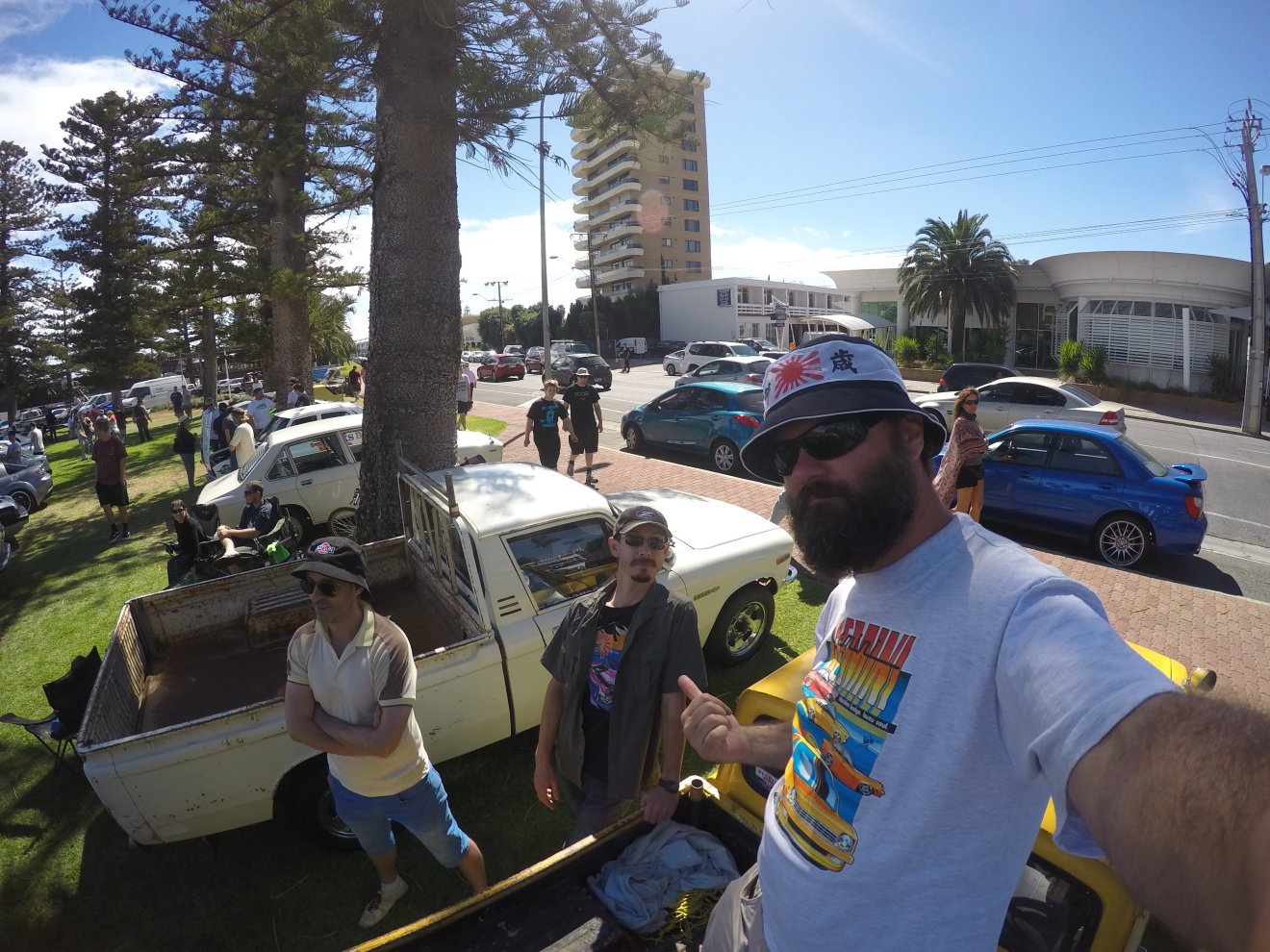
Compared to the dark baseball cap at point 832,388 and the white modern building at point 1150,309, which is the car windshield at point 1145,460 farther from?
the white modern building at point 1150,309

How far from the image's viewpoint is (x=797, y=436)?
1415mm

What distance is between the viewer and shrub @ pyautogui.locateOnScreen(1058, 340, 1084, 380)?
2491 cm

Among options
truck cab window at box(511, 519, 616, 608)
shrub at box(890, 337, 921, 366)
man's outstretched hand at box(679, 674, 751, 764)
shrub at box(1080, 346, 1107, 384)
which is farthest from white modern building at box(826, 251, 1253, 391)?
man's outstretched hand at box(679, 674, 751, 764)

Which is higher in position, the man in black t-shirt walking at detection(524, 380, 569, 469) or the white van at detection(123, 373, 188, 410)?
the white van at detection(123, 373, 188, 410)

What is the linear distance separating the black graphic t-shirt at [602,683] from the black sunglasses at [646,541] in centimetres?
26

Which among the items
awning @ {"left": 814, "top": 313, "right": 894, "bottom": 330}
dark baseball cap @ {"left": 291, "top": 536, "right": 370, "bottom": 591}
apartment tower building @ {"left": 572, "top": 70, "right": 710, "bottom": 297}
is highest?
apartment tower building @ {"left": 572, "top": 70, "right": 710, "bottom": 297}

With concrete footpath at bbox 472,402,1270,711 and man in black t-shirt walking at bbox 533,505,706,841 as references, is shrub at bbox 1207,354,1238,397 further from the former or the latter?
man in black t-shirt walking at bbox 533,505,706,841

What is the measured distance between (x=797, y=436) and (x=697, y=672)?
1.46 meters

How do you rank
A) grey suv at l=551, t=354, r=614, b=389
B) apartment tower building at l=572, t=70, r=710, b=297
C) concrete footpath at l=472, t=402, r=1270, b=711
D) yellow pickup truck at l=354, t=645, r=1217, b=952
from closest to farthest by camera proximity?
yellow pickup truck at l=354, t=645, r=1217, b=952 → concrete footpath at l=472, t=402, r=1270, b=711 → grey suv at l=551, t=354, r=614, b=389 → apartment tower building at l=572, t=70, r=710, b=297

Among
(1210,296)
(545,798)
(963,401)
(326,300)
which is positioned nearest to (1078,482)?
(963,401)

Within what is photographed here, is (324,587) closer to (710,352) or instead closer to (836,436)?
(836,436)

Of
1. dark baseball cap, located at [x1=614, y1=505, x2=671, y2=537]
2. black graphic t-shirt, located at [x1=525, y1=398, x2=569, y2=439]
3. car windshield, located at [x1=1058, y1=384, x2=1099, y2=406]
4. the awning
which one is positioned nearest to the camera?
dark baseball cap, located at [x1=614, y1=505, x2=671, y2=537]

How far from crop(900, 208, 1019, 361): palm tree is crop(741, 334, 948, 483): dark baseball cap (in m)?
32.7

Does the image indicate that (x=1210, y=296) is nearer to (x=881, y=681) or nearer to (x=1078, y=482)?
(x=1078, y=482)
